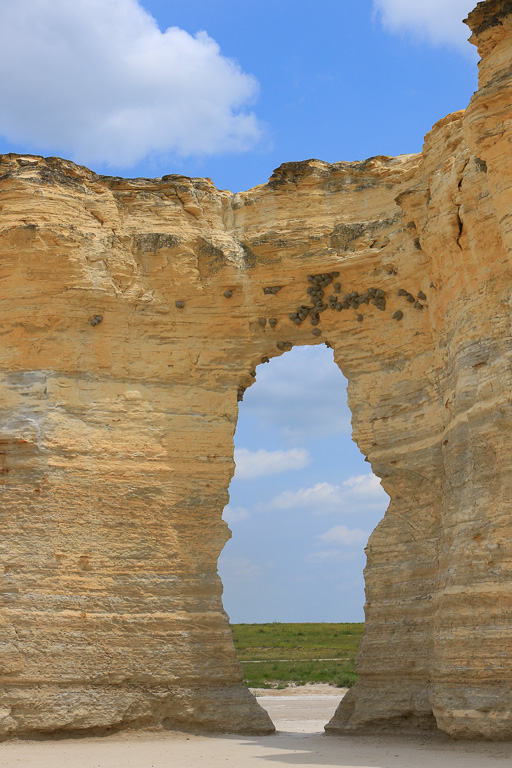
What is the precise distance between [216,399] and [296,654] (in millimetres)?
19032

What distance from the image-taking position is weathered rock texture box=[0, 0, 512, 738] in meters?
10.6

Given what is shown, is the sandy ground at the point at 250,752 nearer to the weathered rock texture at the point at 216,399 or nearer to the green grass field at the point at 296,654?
the weathered rock texture at the point at 216,399

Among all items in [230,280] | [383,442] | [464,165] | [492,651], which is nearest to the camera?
[492,651]

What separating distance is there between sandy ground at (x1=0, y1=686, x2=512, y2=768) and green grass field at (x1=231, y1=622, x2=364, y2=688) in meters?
11.1

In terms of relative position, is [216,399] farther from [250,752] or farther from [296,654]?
[296,654]

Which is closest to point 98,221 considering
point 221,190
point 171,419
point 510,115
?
point 221,190

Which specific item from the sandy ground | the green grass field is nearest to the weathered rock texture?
the sandy ground

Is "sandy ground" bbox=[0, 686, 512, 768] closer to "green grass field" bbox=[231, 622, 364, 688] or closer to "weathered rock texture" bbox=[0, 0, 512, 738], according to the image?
"weathered rock texture" bbox=[0, 0, 512, 738]

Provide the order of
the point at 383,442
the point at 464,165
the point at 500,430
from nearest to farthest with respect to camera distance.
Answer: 1. the point at 500,430
2. the point at 464,165
3. the point at 383,442

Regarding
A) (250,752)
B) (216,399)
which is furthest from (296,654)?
(250,752)

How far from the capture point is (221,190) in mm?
15117

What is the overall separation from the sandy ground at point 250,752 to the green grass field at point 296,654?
36.4 feet

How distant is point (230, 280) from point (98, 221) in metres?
2.41

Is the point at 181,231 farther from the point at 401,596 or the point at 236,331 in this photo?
the point at 401,596
